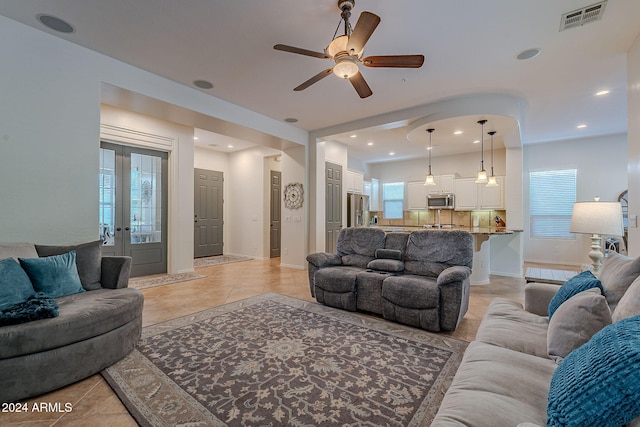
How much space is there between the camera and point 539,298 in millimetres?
2232

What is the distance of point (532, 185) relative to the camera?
23.3ft

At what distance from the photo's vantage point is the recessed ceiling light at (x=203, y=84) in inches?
152

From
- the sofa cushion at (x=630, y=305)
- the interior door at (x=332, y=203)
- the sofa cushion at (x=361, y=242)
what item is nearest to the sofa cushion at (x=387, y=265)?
the sofa cushion at (x=361, y=242)

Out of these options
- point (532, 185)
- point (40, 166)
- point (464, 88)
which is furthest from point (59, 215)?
point (532, 185)

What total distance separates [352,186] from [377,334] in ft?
17.6

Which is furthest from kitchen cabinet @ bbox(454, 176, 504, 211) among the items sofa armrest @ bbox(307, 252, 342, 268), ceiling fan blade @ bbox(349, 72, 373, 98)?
ceiling fan blade @ bbox(349, 72, 373, 98)

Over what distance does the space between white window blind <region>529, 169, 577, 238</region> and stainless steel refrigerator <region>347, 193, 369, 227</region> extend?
413 cm

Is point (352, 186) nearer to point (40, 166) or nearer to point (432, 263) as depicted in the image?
point (432, 263)

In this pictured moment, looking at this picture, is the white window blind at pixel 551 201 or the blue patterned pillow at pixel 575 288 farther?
the white window blind at pixel 551 201

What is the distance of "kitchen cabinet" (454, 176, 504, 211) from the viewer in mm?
7109

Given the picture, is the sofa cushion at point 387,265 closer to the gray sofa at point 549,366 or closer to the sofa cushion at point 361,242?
the sofa cushion at point 361,242

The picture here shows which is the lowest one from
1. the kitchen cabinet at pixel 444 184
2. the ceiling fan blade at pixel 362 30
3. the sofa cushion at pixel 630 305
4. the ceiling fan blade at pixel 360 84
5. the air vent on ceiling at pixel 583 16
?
the sofa cushion at pixel 630 305

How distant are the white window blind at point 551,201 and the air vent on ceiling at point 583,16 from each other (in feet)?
17.6

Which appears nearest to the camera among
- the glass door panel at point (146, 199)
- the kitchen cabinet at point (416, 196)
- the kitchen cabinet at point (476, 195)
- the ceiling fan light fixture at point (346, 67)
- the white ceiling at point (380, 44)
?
the ceiling fan light fixture at point (346, 67)
